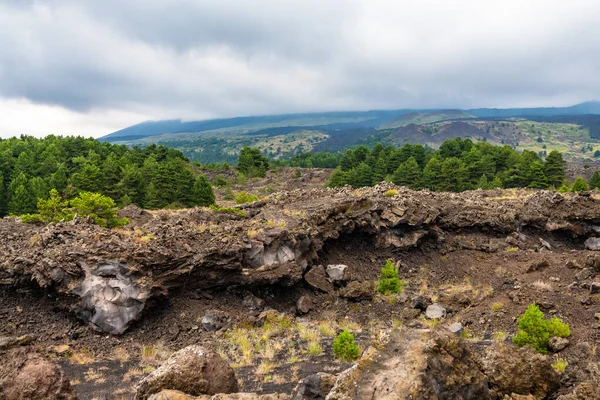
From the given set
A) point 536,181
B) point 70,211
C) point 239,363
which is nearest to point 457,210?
point 239,363

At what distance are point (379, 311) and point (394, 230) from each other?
8384 mm

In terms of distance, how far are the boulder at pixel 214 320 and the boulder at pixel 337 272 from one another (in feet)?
23.5

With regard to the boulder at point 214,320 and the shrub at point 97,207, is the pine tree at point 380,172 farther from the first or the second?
the boulder at point 214,320

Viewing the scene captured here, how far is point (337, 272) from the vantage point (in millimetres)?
22984

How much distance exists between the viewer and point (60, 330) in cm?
1662

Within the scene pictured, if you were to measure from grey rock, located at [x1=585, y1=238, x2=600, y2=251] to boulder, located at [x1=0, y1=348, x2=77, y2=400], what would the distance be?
35.0 m

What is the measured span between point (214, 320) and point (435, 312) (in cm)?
1070

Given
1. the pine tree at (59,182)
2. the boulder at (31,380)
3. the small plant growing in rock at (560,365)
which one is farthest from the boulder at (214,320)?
the pine tree at (59,182)

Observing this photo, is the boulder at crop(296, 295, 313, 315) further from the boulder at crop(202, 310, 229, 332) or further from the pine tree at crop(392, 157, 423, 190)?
the pine tree at crop(392, 157, 423, 190)

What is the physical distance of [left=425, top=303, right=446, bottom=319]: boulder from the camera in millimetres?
19141

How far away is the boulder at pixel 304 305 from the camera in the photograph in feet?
66.4

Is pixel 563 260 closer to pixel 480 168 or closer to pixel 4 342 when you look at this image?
pixel 4 342

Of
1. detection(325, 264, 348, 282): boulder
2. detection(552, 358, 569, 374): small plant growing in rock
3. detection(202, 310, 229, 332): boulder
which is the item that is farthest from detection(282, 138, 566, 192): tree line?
detection(552, 358, 569, 374): small plant growing in rock

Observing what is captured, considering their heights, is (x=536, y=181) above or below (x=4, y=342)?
below
